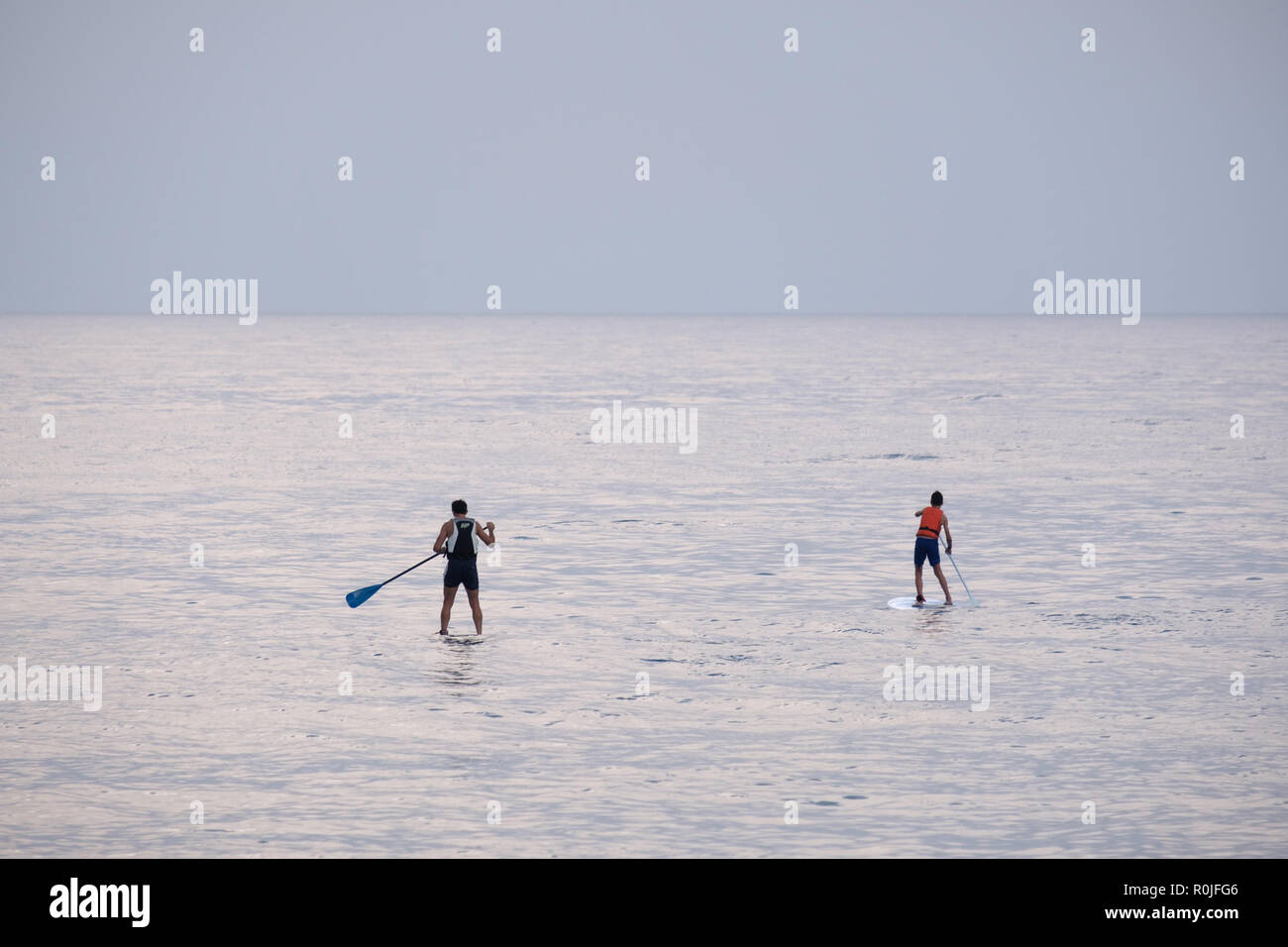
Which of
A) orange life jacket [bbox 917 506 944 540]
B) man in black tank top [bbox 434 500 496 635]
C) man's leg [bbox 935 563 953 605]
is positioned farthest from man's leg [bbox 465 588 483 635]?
man's leg [bbox 935 563 953 605]

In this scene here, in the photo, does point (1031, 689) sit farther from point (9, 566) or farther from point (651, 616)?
point (9, 566)

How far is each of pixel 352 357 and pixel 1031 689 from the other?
98173 millimetres

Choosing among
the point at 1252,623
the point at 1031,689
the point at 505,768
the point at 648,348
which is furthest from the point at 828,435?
the point at 648,348

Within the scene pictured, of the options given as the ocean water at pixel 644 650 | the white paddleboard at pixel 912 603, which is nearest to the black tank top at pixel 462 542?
the ocean water at pixel 644 650

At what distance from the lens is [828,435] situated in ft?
160

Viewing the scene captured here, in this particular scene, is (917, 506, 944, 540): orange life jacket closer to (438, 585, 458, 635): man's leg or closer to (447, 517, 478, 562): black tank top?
(447, 517, 478, 562): black tank top

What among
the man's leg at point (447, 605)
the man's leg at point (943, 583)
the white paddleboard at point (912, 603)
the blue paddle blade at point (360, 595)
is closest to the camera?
the man's leg at point (447, 605)

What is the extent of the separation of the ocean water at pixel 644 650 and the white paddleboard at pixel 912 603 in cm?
41

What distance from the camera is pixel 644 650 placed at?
1844 centimetres

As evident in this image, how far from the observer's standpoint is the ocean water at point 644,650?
12727 mm

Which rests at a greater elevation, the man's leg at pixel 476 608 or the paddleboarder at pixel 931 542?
the paddleboarder at pixel 931 542

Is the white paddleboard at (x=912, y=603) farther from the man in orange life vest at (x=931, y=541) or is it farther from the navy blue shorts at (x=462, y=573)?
the navy blue shorts at (x=462, y=573)

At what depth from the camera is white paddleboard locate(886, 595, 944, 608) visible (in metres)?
20.9
